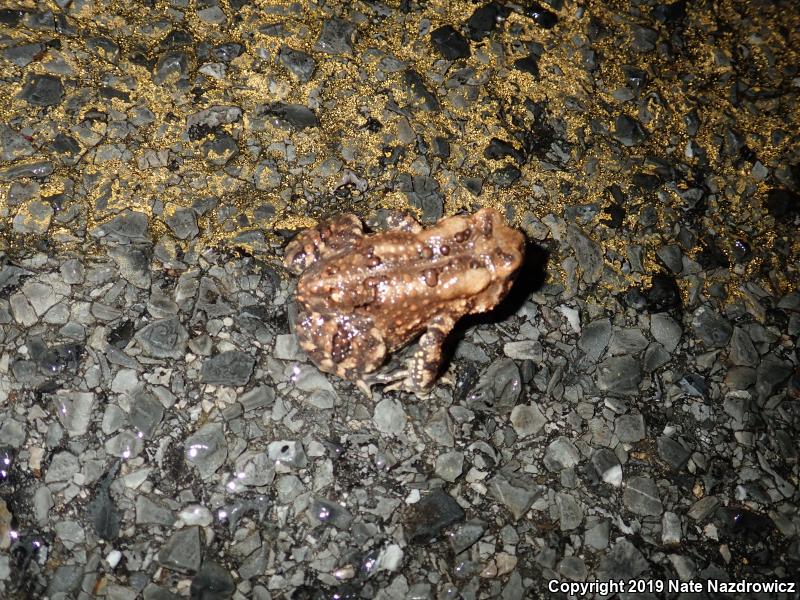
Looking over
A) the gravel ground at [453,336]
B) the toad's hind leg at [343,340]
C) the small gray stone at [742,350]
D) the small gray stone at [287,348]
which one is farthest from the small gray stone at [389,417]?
the small gray stone at [742,350]

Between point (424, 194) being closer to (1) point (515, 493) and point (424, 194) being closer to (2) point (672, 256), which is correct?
(2) point (672, 256)

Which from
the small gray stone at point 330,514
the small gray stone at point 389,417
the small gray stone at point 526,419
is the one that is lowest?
the small gray stone at point 330,514

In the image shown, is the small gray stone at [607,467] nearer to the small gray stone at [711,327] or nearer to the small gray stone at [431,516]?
the small gray stone at [431,516]

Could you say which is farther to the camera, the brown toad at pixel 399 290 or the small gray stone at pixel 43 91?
the small gray stone at pixel 43 91

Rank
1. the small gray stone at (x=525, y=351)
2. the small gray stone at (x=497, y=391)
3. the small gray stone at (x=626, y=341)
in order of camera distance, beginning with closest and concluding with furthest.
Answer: the small gray stone at (x=497, y=391) < the small gray stone at (x=525, y=351) < the small gray stone at (x=626, y=341)

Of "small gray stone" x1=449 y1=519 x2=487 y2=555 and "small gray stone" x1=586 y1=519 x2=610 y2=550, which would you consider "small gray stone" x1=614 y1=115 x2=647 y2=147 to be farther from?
"small gray stone" x1=449 y1=519 x2=487 y2=555

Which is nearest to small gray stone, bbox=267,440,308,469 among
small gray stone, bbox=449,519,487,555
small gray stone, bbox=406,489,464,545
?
small gray stone, bbox=406,489,464,545

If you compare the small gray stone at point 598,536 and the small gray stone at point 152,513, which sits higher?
the small gray stone at point 598,536
